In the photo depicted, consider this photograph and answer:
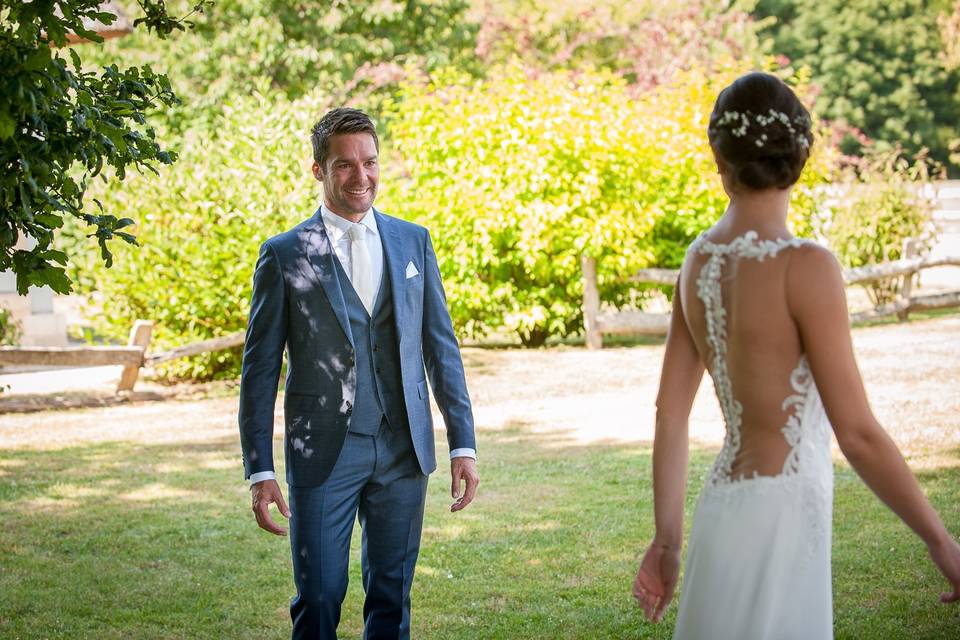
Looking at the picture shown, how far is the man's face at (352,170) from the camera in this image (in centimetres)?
372

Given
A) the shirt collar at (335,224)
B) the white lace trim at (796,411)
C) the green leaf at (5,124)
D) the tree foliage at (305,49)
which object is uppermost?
the tree foliage at (305,49)

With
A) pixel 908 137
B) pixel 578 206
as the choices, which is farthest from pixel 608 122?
pixel 908 137

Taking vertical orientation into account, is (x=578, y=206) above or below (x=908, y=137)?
below

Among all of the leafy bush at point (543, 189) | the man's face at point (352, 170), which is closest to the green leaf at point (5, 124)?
the man's face at point (352, 170)

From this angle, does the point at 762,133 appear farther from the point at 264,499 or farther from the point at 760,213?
the point at 264,499

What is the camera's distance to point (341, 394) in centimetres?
370

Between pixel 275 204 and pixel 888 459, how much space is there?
10656 millimetres

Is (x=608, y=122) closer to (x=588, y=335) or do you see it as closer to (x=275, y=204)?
(x=588, y=335)

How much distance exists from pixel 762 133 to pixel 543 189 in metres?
12.1

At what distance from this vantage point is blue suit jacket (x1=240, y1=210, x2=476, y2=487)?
369cm

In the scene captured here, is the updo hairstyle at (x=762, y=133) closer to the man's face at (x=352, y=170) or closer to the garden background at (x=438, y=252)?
the man's face at (x=352, y=170)

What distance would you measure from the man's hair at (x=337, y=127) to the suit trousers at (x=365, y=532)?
95 cm

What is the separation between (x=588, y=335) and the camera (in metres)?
15.3

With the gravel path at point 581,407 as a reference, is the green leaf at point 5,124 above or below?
above
